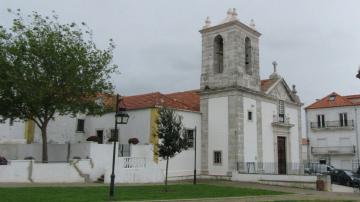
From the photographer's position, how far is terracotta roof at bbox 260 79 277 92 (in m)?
31.8

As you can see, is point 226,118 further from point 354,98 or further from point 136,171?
point 354,98

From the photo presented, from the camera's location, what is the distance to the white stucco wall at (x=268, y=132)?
3070 cm

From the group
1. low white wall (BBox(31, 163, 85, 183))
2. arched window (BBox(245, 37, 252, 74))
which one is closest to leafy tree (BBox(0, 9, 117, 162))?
low white wall (BBox(31, 163, 85, 183))

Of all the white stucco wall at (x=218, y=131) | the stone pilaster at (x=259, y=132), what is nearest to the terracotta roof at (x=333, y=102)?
the stone pilaster at (x=259, y=132)

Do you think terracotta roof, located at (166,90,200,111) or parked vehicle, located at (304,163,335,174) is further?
terracotta roof, located at (166,90,200,111)

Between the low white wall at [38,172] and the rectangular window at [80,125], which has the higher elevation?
the rectangular window at [80,125]

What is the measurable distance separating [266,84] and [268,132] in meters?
3.76

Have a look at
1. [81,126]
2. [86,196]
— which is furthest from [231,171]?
[86,196]

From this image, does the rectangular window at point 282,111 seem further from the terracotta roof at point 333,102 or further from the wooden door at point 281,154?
the terracotta roof at point 333,102

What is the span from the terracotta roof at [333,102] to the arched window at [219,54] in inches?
946

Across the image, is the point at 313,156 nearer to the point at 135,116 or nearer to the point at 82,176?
the point at 135,116

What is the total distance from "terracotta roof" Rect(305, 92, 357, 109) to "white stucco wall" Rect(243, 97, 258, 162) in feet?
77.1

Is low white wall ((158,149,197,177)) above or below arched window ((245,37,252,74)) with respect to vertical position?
below

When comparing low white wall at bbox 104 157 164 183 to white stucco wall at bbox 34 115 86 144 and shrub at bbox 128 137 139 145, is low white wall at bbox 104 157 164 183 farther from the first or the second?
white stucco wall at bbox 34 115 86 144
